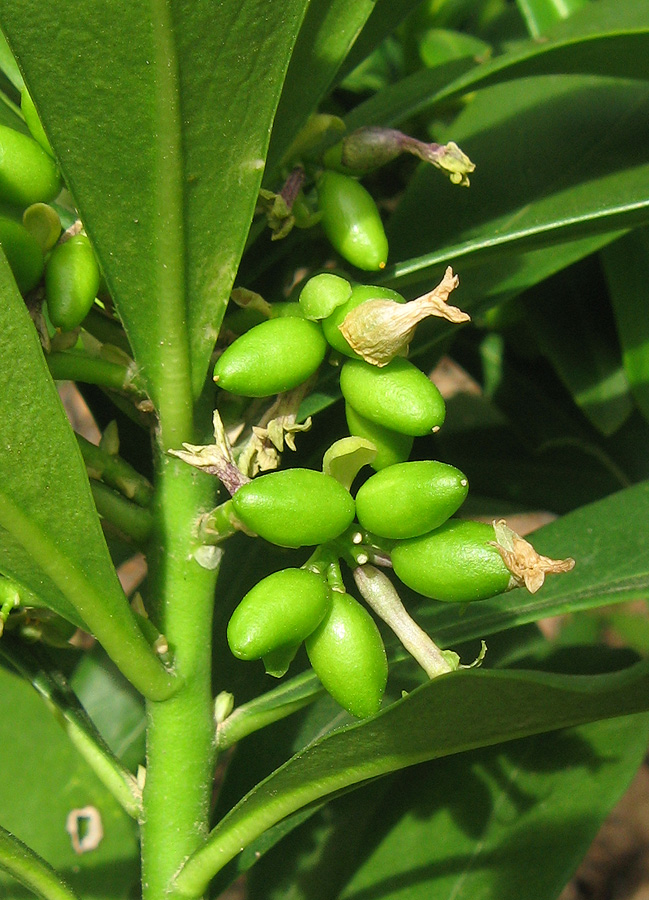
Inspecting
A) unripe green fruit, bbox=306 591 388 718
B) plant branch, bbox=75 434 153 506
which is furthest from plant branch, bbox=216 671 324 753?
plant branch, bbox=75 434 153 506

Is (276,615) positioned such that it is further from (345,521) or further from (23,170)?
(23,170)

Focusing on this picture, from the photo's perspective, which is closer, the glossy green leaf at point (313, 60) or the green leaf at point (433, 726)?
the green leaf at point (433, 726)

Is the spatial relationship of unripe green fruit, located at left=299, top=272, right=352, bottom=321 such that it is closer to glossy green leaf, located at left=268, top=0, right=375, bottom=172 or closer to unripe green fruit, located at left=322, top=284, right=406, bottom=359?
unripe green fruit, located at left=322, top=284, right=406, bottom=359

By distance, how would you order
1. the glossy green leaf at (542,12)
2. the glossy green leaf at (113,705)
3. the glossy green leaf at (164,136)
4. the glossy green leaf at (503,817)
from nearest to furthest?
the glossy green leaf at (164,136) < the glossy green leaf at (503,817) < the glossy green leaf at (113,705) < the glossy green leaf at (542,12)

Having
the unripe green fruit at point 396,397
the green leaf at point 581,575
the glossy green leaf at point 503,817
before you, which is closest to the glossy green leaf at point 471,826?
the glossy green leaf at point 503,817

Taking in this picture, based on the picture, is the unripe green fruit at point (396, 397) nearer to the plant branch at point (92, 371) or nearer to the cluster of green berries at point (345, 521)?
the cluster of green berries at point (345, 521)

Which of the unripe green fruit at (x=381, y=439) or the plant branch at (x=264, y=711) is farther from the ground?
the unripe green fruit at (x=381, y=439)
